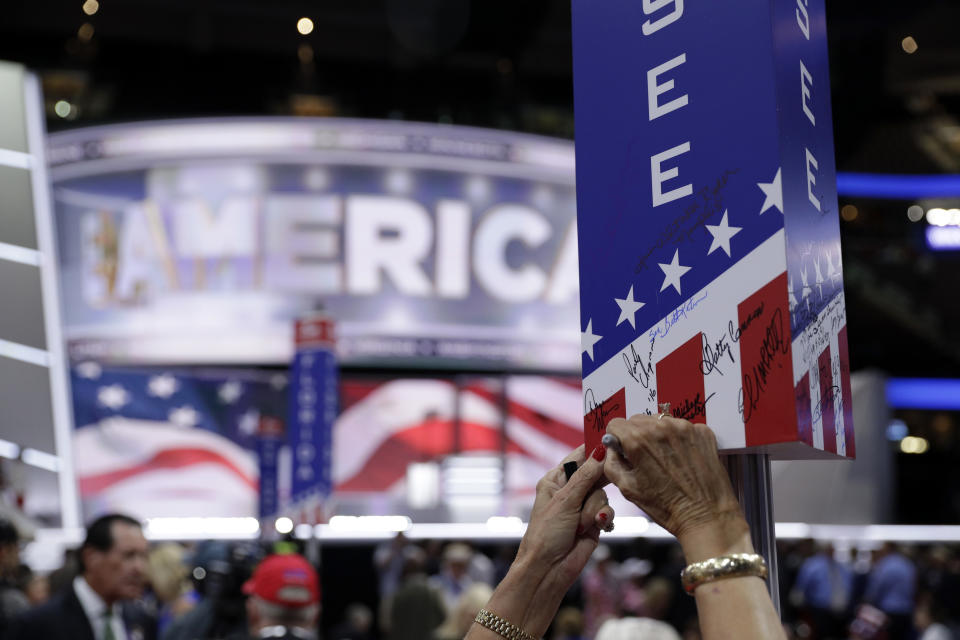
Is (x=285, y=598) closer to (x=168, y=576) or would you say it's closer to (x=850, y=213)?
(x=168, y=576)

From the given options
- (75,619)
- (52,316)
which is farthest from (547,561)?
(52,316)

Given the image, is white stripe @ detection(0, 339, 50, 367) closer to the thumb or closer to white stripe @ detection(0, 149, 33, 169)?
white stripe @ detection(0, 149, 33, 169)

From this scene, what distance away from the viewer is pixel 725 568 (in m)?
1.02

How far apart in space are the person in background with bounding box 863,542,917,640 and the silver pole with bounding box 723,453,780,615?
889 cm

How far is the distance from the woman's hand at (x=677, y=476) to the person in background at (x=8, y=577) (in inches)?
147

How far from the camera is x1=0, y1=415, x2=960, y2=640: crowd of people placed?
106 cm

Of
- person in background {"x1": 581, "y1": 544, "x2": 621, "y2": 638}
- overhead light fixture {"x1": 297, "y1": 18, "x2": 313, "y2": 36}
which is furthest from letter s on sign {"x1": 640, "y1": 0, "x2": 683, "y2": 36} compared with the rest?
overhead light fixture {"x1": 297, "y1": 18, "x2": 313, "y2": 36}

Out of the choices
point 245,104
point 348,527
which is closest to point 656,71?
point 348,527

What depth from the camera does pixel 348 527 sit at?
11836mm

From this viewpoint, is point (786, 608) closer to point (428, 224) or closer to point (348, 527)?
point (348, 527)

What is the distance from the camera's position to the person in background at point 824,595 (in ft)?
30.1

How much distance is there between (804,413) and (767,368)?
0.20 feet

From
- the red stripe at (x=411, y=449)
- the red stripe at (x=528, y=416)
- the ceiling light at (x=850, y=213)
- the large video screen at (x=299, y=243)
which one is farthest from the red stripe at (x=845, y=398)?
the ceiling light at (x=850, y=213)

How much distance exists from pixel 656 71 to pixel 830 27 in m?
15.3
